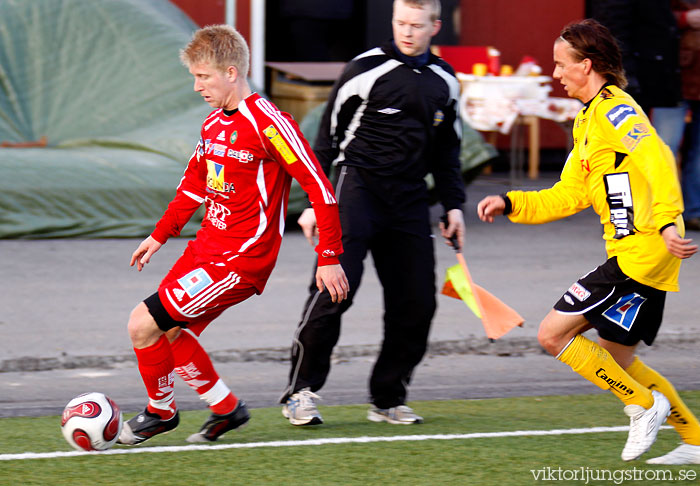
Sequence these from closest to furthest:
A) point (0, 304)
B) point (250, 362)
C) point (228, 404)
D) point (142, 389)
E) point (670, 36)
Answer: point (228, 404)
point (142, 389)
point (250, 362)
point (0, 304)
point (670, 36)

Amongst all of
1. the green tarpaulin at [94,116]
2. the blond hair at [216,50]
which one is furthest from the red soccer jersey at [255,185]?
the green tarpaulin at [94,116]

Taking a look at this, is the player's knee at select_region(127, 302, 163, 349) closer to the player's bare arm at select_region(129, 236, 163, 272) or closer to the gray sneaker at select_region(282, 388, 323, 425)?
the player's bare arm at select_region(129, 236, 163, 272)

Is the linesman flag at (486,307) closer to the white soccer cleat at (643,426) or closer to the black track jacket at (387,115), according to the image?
the black track jacket at (387,115)

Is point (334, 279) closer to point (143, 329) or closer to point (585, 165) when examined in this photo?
point (143, 329)

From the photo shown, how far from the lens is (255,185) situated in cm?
471

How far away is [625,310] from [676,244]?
0.39m

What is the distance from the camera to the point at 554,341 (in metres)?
4.61

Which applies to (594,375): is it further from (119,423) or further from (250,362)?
(250,362)

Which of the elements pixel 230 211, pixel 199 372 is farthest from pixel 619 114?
pixel 199 372

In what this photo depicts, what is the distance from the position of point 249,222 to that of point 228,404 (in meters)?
0.83

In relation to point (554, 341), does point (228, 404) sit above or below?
below

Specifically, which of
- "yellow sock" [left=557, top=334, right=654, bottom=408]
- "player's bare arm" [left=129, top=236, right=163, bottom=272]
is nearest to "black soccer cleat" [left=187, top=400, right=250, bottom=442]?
"player's bare arm" [left=129, top=236, right=163, bottom=272]

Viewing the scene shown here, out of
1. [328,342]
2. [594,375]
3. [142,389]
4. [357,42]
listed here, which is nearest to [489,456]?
[594,375]

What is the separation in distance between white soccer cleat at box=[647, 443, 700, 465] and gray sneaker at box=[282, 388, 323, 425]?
4.85 feet
